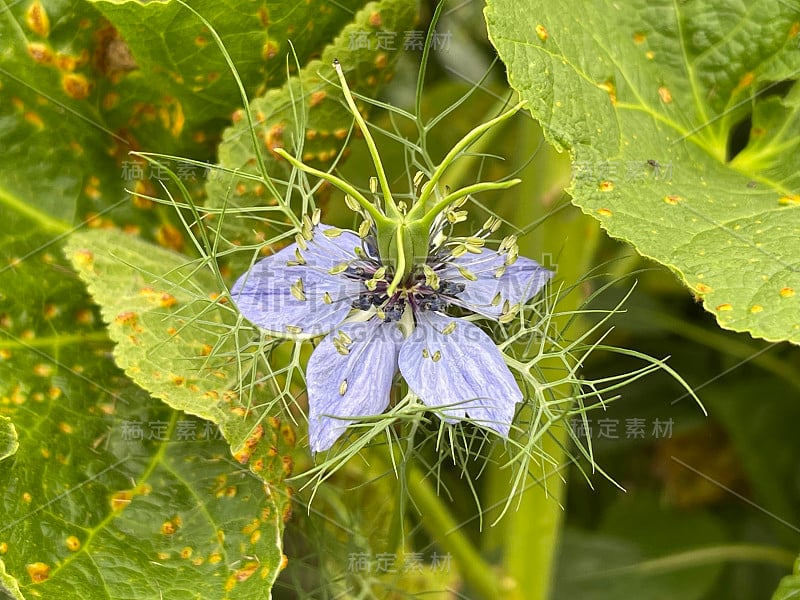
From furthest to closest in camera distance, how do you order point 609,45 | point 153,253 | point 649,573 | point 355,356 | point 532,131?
point 649,573 → point 532,131 → point 153,253 → point 609,45 → point 355,356

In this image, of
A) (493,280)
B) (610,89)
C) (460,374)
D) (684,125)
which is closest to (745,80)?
(684,125)

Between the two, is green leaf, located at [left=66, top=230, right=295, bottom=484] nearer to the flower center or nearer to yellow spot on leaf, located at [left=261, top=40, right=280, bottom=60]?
the flower center

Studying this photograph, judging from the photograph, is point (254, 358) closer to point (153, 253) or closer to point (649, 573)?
point (153, 253)

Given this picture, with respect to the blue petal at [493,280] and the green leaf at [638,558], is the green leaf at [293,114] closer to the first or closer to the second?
the blue petal at [493,280]

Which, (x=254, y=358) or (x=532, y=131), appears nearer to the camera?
(x=254, y=358)

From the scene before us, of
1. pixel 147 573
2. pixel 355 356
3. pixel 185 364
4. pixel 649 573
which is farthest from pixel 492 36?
pixel 649 573

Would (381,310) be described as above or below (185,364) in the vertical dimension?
above

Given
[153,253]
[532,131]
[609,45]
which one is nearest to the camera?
[609,45]
